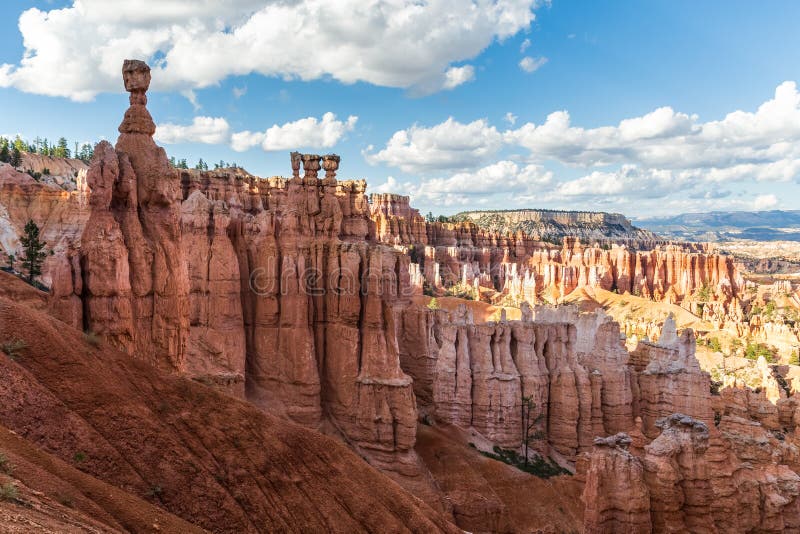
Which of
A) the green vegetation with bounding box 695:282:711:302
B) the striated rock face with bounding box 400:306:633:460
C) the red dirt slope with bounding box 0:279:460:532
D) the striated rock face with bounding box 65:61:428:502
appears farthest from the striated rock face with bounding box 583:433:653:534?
the green vegetation with bounding box 695:282:711:302

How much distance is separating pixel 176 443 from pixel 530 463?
24.5 metres

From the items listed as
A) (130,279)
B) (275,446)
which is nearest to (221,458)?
(275,446)

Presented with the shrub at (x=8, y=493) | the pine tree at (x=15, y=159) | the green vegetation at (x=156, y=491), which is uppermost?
the pine tree at (x=15, y=159)

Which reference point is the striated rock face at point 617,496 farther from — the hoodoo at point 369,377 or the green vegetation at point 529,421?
the green vegetation at point 529,421

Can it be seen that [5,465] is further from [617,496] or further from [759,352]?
[759,352]

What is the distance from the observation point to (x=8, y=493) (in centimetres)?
767

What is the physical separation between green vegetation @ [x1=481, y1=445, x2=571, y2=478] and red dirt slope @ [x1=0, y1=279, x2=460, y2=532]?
16.1 metres

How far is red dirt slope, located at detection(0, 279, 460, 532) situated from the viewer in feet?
37.5

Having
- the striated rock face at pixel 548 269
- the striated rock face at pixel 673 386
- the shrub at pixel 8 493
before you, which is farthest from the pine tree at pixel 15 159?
the shrub at pixel 8 493

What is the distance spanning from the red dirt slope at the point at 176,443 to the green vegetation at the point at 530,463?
52.7 ft

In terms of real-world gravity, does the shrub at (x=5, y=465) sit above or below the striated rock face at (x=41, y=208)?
below

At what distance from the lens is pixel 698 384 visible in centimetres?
3625

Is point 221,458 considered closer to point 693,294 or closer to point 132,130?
point 132,130

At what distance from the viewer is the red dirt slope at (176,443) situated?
11438 millimetres
